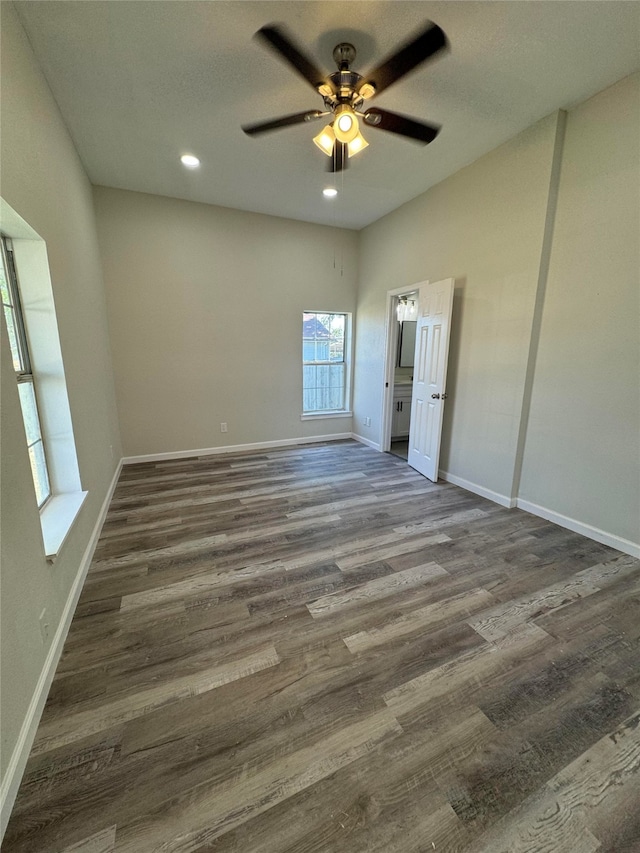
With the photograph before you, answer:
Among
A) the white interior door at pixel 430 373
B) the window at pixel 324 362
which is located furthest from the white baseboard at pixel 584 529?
the window at pixel 324 362

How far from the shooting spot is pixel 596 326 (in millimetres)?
2467

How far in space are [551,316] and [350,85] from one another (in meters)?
2.20

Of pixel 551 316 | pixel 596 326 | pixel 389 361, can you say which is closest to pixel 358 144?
pixel 551 316

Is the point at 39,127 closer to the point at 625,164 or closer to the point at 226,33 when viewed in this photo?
the point at 226,33

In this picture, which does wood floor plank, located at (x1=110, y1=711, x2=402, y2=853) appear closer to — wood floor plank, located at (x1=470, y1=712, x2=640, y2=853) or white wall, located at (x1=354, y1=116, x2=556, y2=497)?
wood floor plank, located at (x1=470, y1=712, x2=640, y2=853)

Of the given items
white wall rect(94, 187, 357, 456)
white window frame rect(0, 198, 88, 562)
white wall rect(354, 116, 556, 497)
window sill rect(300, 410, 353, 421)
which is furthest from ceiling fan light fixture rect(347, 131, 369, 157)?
window sill rect(300, 410, 353, 421)

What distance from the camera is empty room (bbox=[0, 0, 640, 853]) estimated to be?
1140 millimetres

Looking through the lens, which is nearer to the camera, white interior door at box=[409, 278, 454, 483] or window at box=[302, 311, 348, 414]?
white interior door at box=[409, 278, 454, 483]

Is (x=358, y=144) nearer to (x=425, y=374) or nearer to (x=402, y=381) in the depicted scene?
(x=425, y=374)

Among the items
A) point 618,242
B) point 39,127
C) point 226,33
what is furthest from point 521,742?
point 39,127

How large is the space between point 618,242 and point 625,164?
1.61ft

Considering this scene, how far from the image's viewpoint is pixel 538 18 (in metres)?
1.78

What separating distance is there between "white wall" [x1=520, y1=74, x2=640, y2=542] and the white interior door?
90 centimetres

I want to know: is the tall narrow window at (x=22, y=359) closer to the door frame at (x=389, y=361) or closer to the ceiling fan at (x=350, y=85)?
the ceiling fan at (x=350, y=85)
